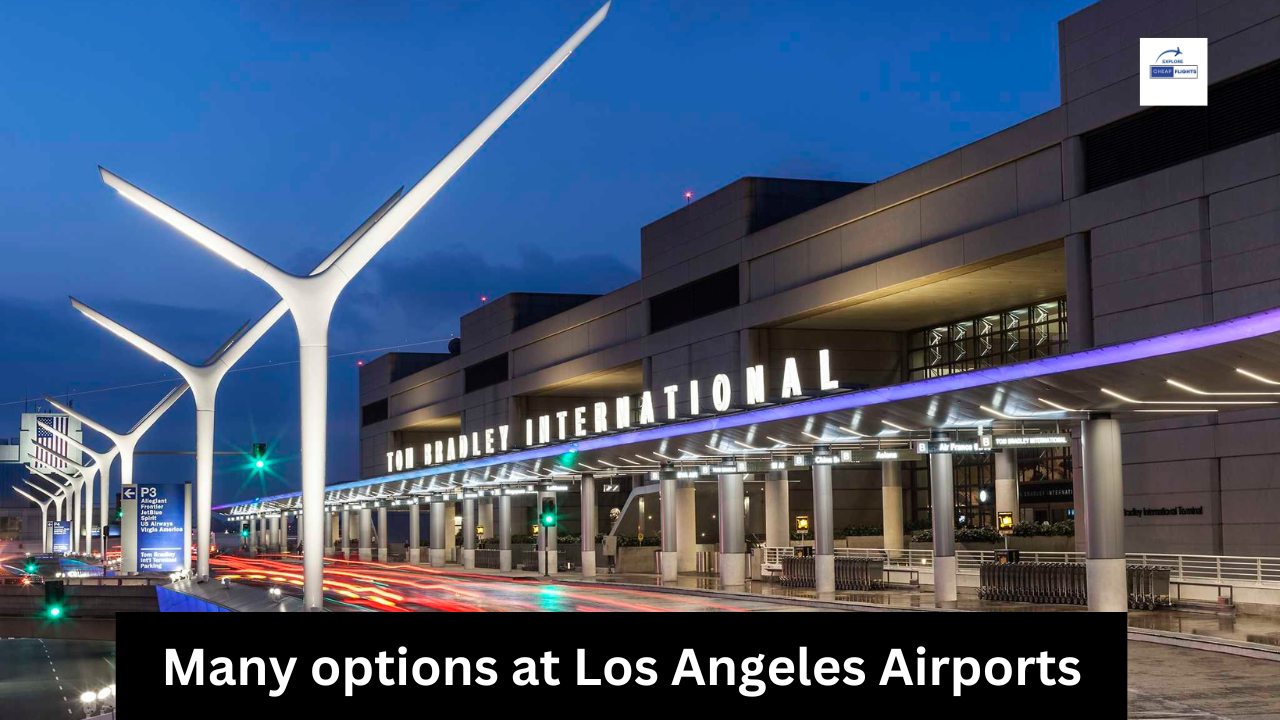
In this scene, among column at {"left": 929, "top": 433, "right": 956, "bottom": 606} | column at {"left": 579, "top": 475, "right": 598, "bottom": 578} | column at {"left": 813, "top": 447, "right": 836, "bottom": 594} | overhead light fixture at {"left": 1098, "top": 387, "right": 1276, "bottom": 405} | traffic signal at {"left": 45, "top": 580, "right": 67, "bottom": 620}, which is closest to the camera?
overhead light fixture at {"left": 1098, "top": 387, "right": 1276, "bottom": 405}

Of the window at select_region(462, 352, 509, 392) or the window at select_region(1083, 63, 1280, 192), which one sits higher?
the window at select_region(1083, 63, 1280, 192)

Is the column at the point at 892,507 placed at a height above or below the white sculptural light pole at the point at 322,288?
below

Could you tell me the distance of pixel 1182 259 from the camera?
43188 mm

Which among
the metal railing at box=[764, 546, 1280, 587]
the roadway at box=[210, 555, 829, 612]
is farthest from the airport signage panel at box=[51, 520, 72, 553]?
the metal railing at box=[764, 546, 1280, 587]

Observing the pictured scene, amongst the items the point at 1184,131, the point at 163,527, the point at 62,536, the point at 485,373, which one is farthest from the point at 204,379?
the point at 62,536

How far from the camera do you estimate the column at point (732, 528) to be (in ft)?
179

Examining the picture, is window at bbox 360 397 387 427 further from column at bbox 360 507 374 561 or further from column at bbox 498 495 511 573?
column at bbox 498 495 511 573

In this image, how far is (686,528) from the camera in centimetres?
7669

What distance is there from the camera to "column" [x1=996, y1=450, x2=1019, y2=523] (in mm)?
63938

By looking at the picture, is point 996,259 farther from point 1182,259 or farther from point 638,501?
point 638,501

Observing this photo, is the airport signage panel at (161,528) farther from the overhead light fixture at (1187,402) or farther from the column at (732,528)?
the overhead light fixture at (1187,402)

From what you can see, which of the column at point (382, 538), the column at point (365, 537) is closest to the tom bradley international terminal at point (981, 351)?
the column at point (382, 538)

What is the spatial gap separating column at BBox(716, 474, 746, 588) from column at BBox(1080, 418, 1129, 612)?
73.3 ft

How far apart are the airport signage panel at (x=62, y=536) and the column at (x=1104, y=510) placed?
4119 inches
